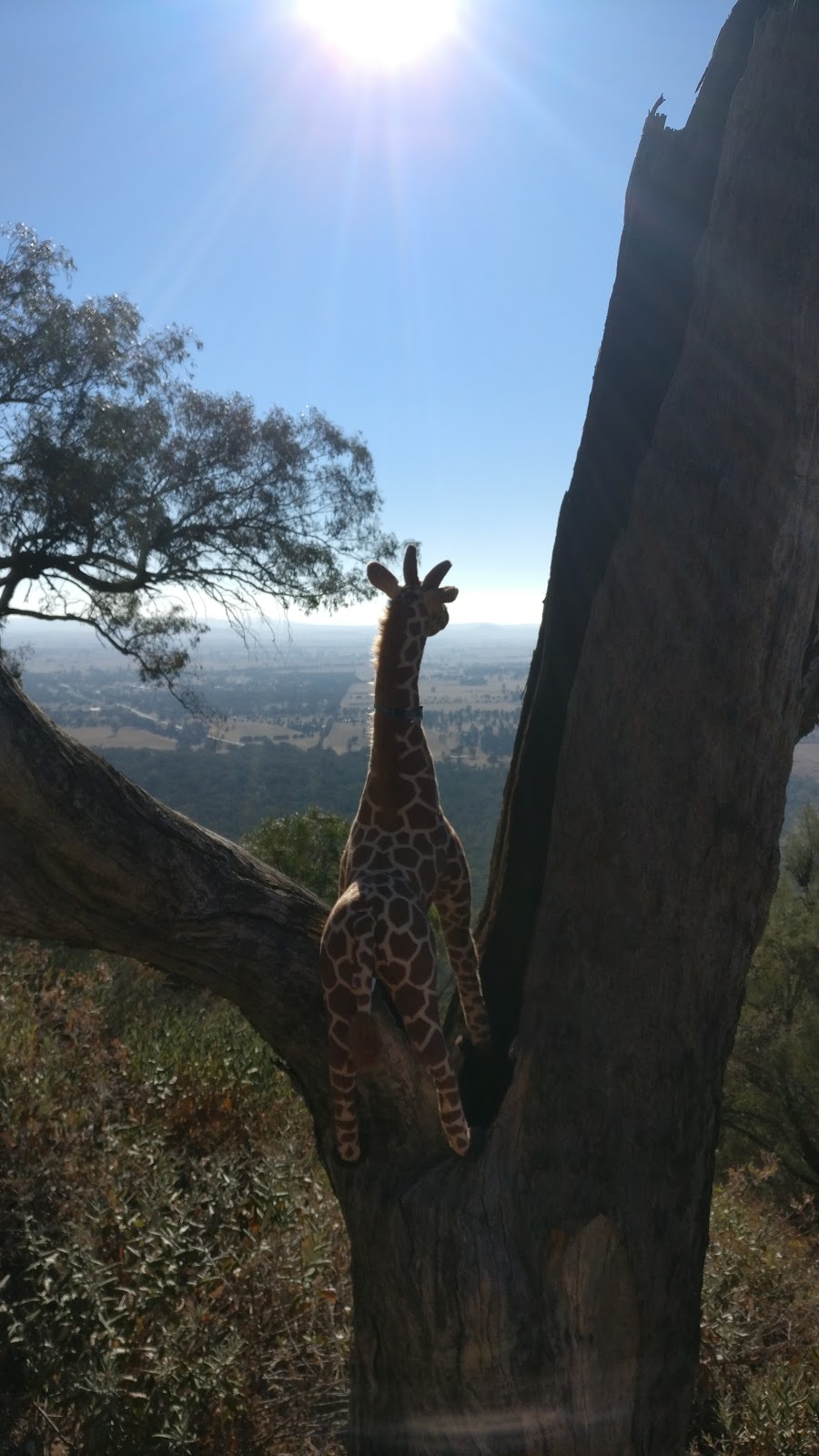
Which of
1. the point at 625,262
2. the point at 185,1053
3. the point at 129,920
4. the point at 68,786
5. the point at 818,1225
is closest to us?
the point at 68,786

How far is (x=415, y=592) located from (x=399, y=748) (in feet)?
1.58

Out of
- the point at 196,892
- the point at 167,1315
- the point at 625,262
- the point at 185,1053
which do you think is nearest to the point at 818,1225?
the point at 185,1053

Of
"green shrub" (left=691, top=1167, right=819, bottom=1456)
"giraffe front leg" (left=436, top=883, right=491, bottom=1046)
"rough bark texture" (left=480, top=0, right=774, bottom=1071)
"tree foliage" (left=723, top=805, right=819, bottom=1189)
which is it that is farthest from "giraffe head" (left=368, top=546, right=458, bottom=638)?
"tree foliage" (left=723, top=805, right=819, bottom=1189)

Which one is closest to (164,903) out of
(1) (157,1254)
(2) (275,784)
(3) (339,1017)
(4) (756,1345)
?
(3) (339,1017)

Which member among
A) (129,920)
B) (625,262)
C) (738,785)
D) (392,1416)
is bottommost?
(392,1416)

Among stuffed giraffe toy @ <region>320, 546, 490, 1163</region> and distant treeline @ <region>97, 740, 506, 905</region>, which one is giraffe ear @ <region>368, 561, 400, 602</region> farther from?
distant treeline @ <region>97, 740, 506, 905</region>

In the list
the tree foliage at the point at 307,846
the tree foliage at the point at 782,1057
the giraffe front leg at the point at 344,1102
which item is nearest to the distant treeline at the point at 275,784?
the tree foliage at the point at 307,846

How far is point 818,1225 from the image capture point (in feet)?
25.4

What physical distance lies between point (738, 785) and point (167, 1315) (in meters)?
3.25

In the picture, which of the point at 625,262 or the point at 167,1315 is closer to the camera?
the point at 625,262

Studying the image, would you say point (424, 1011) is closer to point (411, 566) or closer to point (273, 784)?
point (411, 566)

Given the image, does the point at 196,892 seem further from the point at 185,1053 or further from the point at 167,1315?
the point at 185,1053

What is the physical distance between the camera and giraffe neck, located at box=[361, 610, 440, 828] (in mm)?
2721

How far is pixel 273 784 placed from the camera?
1605 cm
